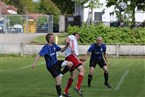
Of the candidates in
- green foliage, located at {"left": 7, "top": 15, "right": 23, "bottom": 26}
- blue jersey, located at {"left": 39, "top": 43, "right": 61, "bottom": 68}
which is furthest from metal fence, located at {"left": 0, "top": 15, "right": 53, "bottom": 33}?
blue jersey, located at {"left": 39, "top": 43, "right": 61, "bottom": 68}

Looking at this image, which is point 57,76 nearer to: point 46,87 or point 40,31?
point 46,87

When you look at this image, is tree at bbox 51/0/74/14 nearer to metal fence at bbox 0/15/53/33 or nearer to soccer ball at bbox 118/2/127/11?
metal fence at bbox 0/15/53/33

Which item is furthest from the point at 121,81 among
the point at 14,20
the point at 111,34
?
the point at 14,20

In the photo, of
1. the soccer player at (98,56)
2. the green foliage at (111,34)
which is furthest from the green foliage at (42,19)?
the soccer player at (98,56)

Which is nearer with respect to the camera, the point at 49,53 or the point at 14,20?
the point at 49,53

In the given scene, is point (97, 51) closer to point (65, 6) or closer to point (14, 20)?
point (14, 20)

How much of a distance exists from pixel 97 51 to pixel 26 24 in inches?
1548

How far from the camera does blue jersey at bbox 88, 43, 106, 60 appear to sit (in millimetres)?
17859

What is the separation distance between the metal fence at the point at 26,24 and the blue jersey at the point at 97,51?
127 ft

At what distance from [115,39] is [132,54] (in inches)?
145

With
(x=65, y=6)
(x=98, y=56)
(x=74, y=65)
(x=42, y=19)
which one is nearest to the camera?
(x=74, y=65)

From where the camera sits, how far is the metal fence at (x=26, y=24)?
5706 cm

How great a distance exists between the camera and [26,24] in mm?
56688

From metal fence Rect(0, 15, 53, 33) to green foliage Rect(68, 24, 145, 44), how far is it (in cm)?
1716
